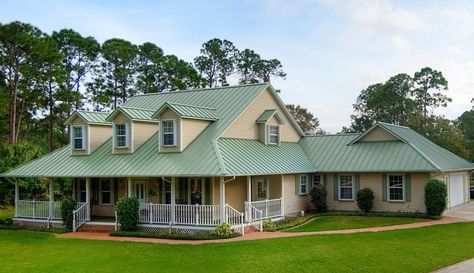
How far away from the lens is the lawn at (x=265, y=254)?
52.3 feet

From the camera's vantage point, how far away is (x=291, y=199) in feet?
98.2

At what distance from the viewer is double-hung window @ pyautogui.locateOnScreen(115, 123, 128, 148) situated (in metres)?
27.7

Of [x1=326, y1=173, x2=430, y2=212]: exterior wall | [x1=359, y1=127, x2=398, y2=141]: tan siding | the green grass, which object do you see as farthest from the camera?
[x1=359, y1=127, x2=398, y2=141]: tan siding

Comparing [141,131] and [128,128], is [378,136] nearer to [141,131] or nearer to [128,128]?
[141,131]

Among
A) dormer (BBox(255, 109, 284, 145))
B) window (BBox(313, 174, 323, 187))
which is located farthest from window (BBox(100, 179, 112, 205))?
window (BBox(313, 174, 323, 187))

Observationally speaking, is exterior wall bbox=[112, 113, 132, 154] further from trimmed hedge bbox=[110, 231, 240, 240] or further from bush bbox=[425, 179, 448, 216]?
bush bbox=[425, 179, 448, 216]

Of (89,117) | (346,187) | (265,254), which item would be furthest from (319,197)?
(89,117)

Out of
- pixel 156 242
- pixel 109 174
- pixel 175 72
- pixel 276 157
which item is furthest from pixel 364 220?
pixel 175 72

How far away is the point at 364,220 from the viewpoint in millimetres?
27219

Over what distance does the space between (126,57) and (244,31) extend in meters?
28.7

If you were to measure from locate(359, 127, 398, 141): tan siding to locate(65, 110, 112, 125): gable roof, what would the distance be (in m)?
15.3

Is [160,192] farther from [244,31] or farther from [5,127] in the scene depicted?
[5,127]

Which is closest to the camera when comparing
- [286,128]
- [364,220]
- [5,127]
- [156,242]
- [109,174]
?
[156,242]

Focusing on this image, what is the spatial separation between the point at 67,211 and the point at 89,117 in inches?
217
